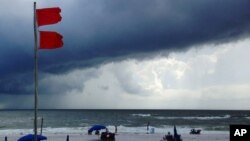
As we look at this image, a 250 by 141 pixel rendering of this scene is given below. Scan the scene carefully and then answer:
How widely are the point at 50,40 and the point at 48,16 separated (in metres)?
0.87

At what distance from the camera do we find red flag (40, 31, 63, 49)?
14.4 meters

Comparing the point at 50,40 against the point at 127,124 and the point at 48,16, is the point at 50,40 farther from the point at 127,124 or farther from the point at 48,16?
the point at 127,124

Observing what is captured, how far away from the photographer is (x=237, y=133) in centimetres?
981

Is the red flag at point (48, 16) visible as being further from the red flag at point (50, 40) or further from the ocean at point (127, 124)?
the ocean at point (127, 124)

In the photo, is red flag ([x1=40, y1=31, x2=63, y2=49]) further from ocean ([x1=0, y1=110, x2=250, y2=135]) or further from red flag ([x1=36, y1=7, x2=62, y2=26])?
ocean ([x1=0, y1=110, x2=250, y2=135])

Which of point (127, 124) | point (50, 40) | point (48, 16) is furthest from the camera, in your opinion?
point (127, 124)

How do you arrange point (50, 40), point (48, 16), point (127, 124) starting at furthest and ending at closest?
point (127, 124) → point (48, 16) → point (50, 40)

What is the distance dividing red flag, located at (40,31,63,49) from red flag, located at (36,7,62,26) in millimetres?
384

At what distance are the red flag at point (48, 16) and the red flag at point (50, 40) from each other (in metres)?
0.38

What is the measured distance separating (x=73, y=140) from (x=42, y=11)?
30767mm

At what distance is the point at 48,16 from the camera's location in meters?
14.6

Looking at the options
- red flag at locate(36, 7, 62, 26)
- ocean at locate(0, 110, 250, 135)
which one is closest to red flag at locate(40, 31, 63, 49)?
red flag at locate(36, 7, 62, 26)

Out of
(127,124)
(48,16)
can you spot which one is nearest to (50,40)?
(48,16)

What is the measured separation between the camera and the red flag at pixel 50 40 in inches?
567
